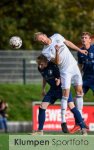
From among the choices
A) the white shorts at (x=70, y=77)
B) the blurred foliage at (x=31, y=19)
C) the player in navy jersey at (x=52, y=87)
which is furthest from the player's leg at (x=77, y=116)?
the blurred foliage at (x=31, y=19)

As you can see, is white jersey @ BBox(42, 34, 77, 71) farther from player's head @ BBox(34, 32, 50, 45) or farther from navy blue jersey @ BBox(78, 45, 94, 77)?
navy blue jersey @ BBox(78, 45, 94, 77)

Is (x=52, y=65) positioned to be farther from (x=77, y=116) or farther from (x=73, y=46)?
(x=77, y=116)

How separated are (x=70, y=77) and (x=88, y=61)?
1.42 metres

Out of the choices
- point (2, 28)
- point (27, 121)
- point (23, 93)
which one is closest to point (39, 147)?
point (27, 121)

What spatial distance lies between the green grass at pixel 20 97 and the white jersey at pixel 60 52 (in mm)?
16667

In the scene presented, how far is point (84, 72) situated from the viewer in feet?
61.6

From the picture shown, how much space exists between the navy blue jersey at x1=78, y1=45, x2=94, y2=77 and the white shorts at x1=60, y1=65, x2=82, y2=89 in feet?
3.22

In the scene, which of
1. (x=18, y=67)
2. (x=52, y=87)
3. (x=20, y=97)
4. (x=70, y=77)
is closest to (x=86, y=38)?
(x=70, y=77)

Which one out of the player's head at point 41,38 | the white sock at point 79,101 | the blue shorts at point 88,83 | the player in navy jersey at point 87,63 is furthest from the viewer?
the blue shorts at point 88,83

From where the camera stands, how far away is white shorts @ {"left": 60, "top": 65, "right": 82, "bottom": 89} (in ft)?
55.7

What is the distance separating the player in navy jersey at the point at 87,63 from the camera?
58.3 ft

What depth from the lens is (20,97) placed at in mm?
35125

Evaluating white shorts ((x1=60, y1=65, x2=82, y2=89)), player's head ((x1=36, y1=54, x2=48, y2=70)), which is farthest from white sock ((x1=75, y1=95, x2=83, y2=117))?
player's head ((x1=36, y1=54, x2=48, y2=70))

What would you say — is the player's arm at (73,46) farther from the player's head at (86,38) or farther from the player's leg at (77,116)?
the player's leg at (77,116)
